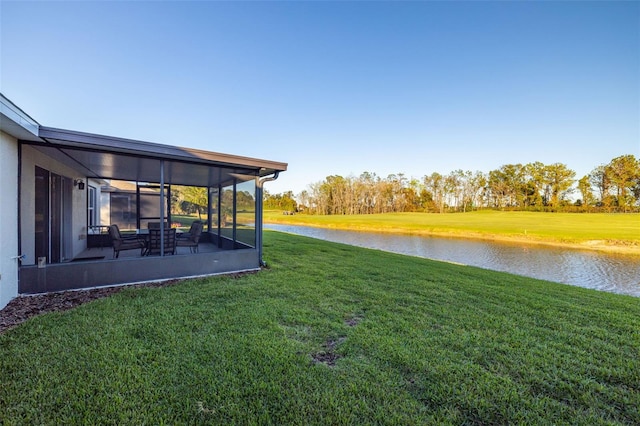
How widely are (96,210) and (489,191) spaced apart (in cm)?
5600

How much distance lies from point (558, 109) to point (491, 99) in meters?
5.08

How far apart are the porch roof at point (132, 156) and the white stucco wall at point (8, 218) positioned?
372 millimetres

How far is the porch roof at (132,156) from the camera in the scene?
407 centimetres

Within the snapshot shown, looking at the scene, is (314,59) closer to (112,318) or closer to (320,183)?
(112,318)

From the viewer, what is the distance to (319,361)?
2.51 meters

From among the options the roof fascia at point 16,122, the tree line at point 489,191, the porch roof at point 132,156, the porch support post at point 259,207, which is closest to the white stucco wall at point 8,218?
the roof fascia at point 16,122

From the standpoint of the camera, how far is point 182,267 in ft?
17.4

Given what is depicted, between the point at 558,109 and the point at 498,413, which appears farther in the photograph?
the point at 558,109

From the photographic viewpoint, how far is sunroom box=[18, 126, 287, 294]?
4.18 meters

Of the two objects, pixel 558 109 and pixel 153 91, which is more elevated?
pixel 558 109

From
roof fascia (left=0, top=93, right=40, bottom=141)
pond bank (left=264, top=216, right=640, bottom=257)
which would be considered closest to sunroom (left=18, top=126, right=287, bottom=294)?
roof fascia (left=0, top=93, right=40, bottom=141)

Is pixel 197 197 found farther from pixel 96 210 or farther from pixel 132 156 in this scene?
pixel 132 156

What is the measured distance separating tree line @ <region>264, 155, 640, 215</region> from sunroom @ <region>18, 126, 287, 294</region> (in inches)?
1814

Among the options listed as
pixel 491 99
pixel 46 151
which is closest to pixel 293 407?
pixel 46 151
